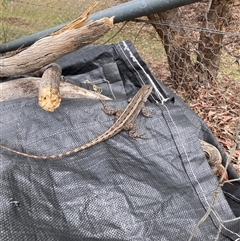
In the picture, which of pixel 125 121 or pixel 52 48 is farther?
pixel 52 48

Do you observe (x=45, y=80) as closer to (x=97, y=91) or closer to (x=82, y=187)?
(x=97, y=91)

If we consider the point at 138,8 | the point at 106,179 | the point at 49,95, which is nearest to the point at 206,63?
the point at 138,8

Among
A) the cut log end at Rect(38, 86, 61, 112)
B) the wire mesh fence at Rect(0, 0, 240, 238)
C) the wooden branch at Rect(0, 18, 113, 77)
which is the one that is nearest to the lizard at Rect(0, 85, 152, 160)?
the cut log end at Rect(38, 86, 61, 112)

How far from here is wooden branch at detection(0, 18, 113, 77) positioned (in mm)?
2777

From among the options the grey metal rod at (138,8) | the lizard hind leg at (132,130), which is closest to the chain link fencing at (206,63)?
the grey metal rod at (138,8)

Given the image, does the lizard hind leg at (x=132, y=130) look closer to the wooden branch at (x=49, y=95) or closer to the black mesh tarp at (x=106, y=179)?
the black mesh tarp at (x=106, y=179)

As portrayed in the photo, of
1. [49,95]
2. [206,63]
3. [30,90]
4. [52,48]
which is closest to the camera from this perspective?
[49,95]

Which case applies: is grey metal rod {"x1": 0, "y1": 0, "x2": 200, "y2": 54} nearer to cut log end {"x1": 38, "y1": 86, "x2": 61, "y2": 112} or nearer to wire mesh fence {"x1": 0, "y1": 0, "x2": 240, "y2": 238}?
wire mesh fence {"x1": 0, "y1": 0, "x2": 240, "y2": 238}

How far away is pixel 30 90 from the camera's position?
3.32m

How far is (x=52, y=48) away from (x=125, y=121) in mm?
876

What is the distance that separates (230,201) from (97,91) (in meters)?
1.58

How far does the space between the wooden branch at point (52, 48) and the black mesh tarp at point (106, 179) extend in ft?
1.35

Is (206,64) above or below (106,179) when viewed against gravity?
below

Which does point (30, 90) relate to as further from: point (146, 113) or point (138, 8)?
point (138, 8)
